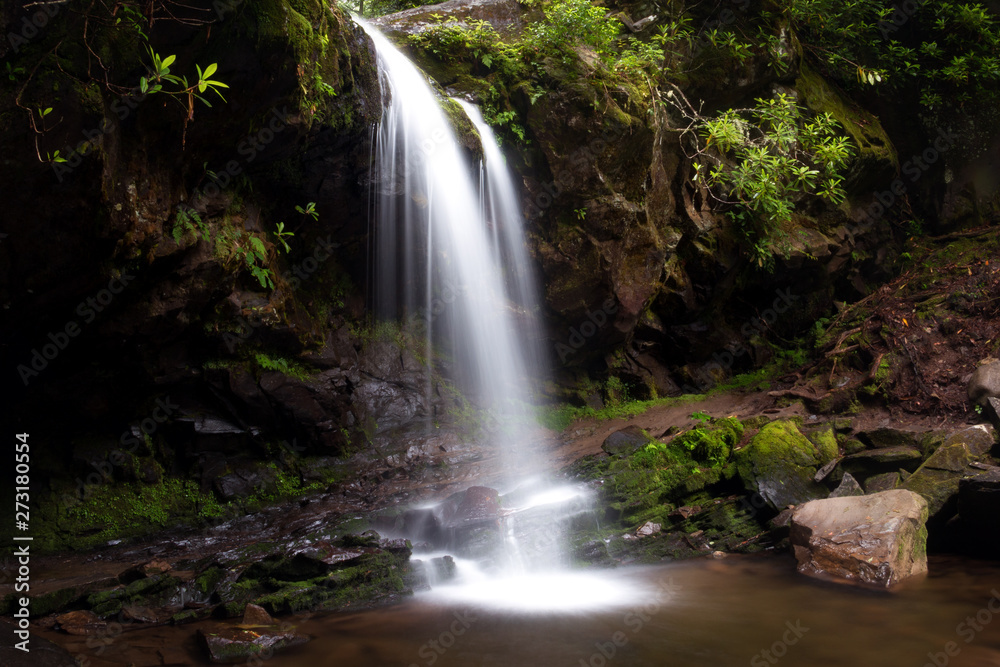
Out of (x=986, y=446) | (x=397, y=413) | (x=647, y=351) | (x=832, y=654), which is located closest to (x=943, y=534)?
(x=986, y=446)

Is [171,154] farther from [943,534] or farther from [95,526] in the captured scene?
[943,534]

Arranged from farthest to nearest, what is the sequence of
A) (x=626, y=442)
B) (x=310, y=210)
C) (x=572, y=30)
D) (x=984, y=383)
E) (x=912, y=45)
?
1. (x=912, y=45)
2. (x=572, y=30)
3. (x=626, y=442)
4. (x=984, y=383)
5. (x=310, y=210)

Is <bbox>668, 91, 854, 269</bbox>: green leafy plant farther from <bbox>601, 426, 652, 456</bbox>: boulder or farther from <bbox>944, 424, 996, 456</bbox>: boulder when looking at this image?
<bbox>601, 426, 652, 456</bbox>: boulder

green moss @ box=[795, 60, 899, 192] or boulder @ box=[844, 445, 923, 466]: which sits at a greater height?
green moss @ box=[795, 60, 899, 192]

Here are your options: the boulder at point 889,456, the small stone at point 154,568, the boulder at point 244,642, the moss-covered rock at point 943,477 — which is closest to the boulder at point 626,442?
the boulder at point 889,456

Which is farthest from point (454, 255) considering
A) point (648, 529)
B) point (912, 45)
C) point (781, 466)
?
point (912, 45)

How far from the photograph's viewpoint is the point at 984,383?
7.76 m

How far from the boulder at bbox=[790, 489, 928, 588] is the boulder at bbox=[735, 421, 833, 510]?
0.81 metres

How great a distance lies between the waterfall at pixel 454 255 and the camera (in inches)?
340

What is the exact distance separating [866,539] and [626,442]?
3.01m

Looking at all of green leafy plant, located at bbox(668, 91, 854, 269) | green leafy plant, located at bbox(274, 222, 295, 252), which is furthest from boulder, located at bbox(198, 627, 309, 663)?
green leafy plant, located at bbox(668, 91, 854, 269)

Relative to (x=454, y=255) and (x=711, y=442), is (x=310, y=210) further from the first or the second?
(x=711, y=442)

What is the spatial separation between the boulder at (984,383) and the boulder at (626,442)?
14.5 feet

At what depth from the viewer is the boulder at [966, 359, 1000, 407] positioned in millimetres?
7637
